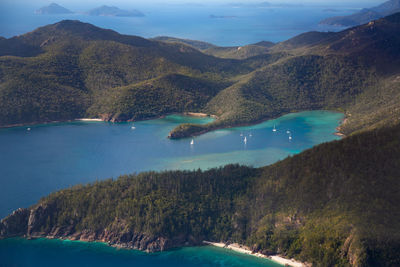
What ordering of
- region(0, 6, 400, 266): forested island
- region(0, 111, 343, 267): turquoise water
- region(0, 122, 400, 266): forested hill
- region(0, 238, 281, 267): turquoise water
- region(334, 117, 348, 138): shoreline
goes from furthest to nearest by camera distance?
region(334, 117, 348, 138): shoreline, region(0, 111, 343, 267): turquoise water, region(0, 238, 281, 267): turquoise water, region(0, 6, 400, 266): forested island, region(0, 122, 400, 266): forested hill

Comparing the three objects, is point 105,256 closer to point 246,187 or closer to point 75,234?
point 75,234

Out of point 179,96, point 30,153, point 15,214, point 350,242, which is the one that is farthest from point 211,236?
point 179,96

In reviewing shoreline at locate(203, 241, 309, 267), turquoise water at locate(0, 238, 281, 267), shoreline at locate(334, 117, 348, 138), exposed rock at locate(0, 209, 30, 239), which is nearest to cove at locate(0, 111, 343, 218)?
shoreline at locate(334, 117, 348, 138)

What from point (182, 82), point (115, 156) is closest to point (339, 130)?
point (182, 82)

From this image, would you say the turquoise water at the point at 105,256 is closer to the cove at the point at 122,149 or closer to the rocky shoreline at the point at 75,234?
the rocky shoreline at the point at 75,234

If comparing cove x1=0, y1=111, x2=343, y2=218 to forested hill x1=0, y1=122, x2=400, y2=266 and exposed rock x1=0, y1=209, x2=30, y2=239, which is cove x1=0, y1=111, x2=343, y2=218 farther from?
forested hill x1=0, y1=122, x2=400, y2=266

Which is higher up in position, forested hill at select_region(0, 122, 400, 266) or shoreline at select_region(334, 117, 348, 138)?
shoreline at select_region(334, 117, 348, 138)

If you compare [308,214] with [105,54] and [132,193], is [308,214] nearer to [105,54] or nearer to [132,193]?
[132,193]

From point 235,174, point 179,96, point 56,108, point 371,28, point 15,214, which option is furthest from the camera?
point 371,28
